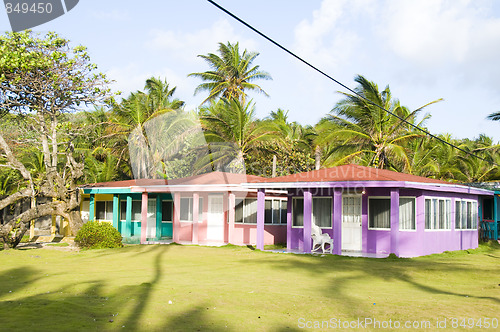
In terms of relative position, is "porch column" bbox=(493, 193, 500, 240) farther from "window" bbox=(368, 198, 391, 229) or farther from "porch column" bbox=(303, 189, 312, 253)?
"porch column" bbox=(303, 189, 312, 253)

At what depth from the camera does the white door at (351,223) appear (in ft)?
60.6

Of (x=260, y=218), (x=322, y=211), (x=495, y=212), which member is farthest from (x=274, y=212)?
(x=495, y=212)

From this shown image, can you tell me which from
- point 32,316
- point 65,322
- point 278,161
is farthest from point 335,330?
point 278,161

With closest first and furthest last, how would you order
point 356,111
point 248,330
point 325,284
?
1. point 248,330
2. point 325,284
3. point 356,111

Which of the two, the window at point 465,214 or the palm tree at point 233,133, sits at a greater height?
the palm tree at point 233,133

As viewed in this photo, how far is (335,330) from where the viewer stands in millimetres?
7352

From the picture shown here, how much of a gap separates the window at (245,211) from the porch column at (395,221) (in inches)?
269

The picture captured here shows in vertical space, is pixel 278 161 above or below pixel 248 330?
above

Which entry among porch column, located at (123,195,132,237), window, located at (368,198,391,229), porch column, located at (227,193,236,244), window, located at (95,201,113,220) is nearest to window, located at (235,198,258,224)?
porch column, located at (227,193,236,244)

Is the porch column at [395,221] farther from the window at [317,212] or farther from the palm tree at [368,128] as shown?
the palm tree at [368,128]

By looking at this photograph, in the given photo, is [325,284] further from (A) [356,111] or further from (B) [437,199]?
(A) [356,111]

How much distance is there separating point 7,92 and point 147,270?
41.5ft

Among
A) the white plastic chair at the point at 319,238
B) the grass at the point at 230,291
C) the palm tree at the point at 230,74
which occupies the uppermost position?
the palm tree at the point at 230,74

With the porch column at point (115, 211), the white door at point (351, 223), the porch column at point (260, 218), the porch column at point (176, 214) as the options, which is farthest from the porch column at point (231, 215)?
the porch column at point (115, 211)
